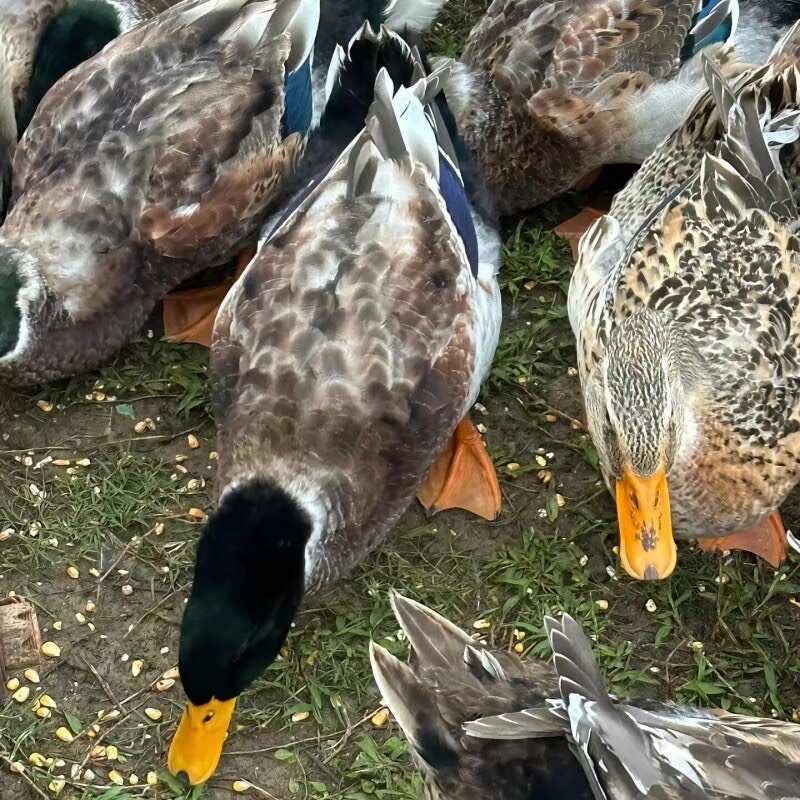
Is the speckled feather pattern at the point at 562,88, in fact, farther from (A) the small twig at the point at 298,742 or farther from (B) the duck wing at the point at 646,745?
(B) the duck wing at the point at 646,745

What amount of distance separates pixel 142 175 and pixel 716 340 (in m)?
1.86

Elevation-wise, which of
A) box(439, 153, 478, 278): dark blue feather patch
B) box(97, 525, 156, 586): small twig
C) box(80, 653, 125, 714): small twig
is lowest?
box(80, 653, 125, 714): small twig

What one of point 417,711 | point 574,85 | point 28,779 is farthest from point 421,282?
point 28,779

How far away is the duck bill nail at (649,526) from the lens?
275cm

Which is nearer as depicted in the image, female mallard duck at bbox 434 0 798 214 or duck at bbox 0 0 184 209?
female mallard duck at bbox 434 0 798 214

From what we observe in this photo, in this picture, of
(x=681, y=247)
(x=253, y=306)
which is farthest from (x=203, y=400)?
(x=681, y=247)

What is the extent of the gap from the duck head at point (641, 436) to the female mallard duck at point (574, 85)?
3.86 feet

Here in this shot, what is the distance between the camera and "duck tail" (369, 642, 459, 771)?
98.3 inches

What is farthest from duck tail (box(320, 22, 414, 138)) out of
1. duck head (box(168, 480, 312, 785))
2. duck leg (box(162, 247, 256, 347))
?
duck head (box(168, 480, 312, 785))

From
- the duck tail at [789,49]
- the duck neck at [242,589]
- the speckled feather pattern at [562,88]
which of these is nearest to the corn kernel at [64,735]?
the duck neck at [242,589]

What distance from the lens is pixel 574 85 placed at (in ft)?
12.4

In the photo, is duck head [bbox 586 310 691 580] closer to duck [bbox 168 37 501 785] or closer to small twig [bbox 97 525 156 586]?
duck [bbox 168 37 501 785]

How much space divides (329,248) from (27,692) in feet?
5.03

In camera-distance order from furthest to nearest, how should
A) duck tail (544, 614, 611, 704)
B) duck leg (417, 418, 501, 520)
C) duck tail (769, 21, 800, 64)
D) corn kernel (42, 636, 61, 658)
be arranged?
duck leg (417, 418, 501, 520), duck tail (769, 21, 800, 64), corn kernel (42, 636, 61, 658), duck tail (544, 614, 611, 704)
